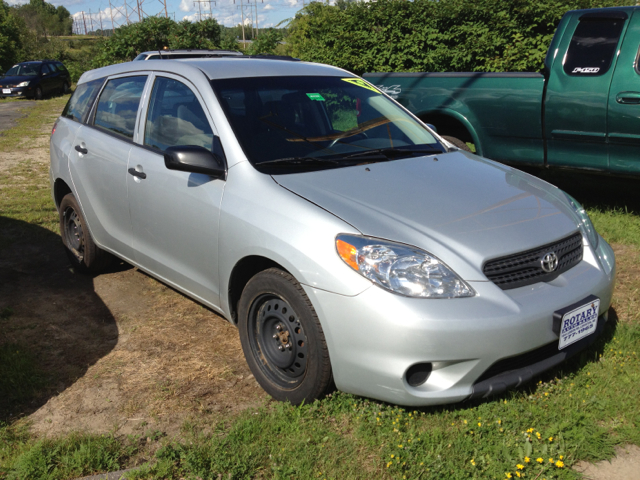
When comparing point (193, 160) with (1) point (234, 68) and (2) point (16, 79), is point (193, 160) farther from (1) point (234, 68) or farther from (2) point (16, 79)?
(2) point (16, 79)

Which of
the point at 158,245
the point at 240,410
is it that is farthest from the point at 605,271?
the point at 158,245

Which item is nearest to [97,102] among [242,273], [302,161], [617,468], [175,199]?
[175,199]

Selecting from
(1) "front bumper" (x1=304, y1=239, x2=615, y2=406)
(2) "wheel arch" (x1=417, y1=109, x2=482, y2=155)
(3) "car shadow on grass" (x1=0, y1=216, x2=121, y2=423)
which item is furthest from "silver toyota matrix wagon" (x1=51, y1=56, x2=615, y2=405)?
(2) "wheel arch" (x1=417, y1=109, x2=482, y2=155)

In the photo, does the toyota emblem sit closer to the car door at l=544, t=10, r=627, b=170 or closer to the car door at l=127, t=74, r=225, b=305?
the car door at l=127, t=74, r=225, b=305

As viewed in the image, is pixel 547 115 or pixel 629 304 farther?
pixel 547 115

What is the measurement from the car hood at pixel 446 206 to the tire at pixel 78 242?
2.39m

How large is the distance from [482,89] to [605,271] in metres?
3.74

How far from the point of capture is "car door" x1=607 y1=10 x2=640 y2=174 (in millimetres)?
5648

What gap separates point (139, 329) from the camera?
4.28 metres

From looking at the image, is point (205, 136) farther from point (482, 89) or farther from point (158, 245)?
point (482, 89)

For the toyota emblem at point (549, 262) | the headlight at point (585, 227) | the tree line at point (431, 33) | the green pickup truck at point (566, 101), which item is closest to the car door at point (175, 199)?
the toyota emblem at point (549, 262)

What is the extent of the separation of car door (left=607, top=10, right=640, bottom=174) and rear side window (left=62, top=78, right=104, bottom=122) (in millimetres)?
4660

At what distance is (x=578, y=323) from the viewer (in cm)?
300

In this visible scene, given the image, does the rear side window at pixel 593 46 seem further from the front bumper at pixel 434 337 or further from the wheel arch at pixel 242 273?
the wheel arch at pixel 242 273
